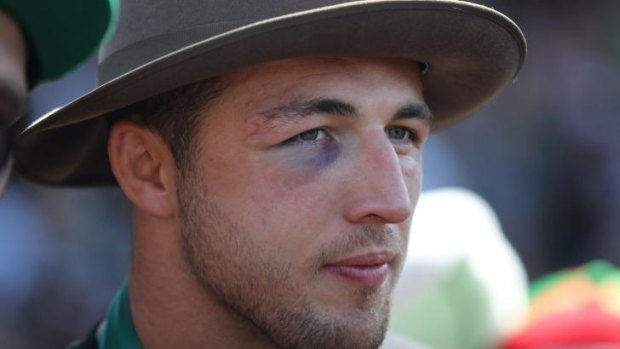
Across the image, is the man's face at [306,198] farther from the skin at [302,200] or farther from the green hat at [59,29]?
the green hat at [59,29]

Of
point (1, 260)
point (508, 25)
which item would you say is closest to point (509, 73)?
point (508, 25)

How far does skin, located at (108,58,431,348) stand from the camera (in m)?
2.54

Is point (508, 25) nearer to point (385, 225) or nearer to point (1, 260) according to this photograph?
point (385, 225)

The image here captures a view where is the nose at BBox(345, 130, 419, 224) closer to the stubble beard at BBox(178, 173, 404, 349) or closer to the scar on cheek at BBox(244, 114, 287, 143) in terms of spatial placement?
the stubble beard at BBox(178, 173, 404, 349)

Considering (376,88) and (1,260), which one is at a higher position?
(376,88)

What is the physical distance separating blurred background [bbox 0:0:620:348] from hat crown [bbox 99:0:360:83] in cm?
353

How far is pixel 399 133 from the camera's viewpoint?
9.01 feet

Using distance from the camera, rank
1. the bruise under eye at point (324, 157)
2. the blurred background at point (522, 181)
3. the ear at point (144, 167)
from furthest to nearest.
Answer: the blurred background at point (522, 181) < the ear at point (144, 167) < the bruise under eye at point (324, 157)

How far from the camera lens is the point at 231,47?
2.44m

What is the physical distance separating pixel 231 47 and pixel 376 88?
0.37 metres

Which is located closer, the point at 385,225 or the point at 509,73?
the point at 385,225

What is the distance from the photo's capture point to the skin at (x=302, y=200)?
2539 mm

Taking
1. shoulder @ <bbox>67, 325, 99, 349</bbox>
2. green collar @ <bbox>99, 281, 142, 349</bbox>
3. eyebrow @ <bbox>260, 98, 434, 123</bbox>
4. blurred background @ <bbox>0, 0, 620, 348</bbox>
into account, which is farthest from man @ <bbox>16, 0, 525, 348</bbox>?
blurred background @ <bbox>0, 0, 620, 348</bbox>

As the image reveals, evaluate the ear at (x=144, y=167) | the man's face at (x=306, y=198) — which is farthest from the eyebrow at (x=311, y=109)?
the ear at (x=144, y=167)
